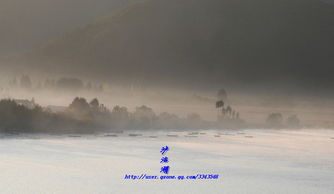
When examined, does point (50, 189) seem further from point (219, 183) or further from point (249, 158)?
point (249, 158)

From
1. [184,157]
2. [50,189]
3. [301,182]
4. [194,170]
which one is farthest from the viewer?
[184,157]

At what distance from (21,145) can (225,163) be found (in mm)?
Result: 65013

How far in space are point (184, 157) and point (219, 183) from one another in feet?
186

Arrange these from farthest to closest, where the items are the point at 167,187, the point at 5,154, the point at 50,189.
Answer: the point at 5,154 → the point at 167,187 → the point at 50,189

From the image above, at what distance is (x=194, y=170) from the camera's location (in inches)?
5399

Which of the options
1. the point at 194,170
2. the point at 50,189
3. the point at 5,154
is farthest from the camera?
the point at 5,154

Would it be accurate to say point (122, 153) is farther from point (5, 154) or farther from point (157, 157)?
point (5, 154)

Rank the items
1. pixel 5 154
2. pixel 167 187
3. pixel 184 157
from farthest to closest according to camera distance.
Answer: pixel 184 157 → pixel 5 154 → pixel 167 187

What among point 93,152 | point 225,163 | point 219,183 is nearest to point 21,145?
point 93,152

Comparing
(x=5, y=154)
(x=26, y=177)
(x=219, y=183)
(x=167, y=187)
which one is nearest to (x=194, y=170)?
(x=219, y=183)

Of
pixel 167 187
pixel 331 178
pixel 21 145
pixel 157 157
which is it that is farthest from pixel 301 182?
pixel 21 145

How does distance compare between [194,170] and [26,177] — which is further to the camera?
[194,170]

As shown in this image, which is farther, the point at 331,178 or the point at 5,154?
the point at 5,154

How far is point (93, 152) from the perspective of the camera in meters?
178
